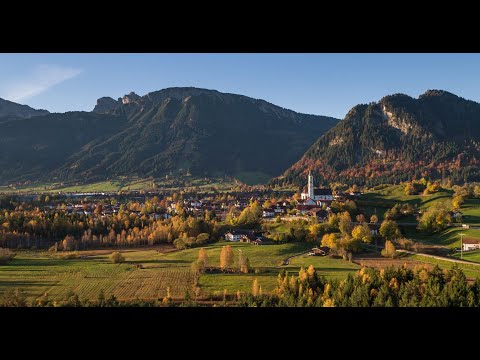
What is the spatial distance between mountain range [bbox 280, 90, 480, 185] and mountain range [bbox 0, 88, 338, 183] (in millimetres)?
24899

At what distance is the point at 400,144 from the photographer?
95.3 metres

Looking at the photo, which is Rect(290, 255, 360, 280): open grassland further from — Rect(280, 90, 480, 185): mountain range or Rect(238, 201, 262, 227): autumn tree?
Rect(280, 90, 480, 185): mountain range

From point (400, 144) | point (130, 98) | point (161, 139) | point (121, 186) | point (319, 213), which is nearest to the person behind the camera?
point (319, 213)

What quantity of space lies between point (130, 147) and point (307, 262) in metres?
112

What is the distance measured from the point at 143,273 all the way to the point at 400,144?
83.1m

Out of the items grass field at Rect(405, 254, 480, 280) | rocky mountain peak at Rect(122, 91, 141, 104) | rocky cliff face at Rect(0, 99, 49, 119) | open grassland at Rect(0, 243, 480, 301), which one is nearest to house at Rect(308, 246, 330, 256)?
open grassland at Rect(0, 243, 480, 301)

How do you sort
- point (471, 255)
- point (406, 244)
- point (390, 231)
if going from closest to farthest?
1. point (471, 255)
2. point (406, 244)
3. point (390, 231)

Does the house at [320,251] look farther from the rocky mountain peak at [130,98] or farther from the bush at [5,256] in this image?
the rocky mountain peak at [130,98]

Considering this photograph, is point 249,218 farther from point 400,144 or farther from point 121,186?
point 400,144

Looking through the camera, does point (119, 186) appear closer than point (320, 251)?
No

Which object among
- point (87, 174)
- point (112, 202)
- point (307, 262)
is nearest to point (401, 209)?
point (307, 262)

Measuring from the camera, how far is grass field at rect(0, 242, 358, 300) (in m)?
20.0

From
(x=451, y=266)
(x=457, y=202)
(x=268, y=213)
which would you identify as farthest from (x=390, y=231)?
(x=268, y=213)
